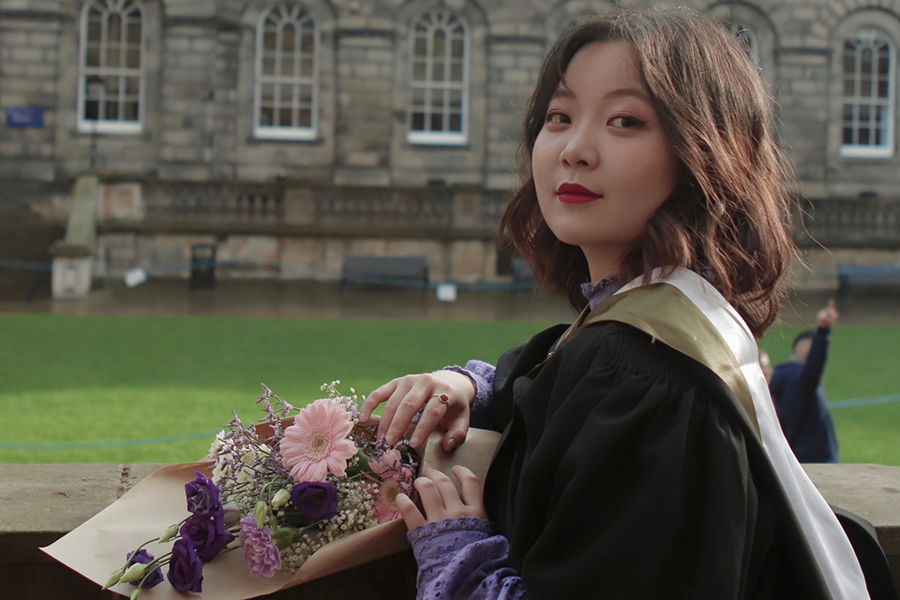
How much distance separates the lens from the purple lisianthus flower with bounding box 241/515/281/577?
4.62ft

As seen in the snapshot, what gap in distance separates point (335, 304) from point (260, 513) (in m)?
14.7

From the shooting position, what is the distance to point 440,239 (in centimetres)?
1881

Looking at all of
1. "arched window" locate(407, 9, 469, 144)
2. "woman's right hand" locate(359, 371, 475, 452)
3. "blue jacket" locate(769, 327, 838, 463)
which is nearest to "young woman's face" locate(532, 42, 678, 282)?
→ "woman's right hand" locate(359, 371, 475, 452)

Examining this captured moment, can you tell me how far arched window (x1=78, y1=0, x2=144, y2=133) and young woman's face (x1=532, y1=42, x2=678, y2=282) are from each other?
2138 centimetres

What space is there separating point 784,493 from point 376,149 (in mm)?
20685

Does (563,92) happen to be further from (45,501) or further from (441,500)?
(45,501)

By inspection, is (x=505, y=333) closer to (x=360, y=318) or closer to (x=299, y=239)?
(x=360, y=318)

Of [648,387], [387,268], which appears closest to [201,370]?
[648,387]

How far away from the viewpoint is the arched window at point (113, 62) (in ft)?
69.7

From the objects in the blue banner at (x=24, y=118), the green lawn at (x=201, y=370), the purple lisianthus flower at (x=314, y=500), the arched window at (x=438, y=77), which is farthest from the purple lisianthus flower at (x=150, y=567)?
the blue banner at (x=24, y=118)

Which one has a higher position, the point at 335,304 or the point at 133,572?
the point at 133,572

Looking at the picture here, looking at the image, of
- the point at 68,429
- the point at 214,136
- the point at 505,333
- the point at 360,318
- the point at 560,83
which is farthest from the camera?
the point at 214,136

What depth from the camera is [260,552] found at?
141cm

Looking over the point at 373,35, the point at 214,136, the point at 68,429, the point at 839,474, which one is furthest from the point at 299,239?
the point at 839,474
